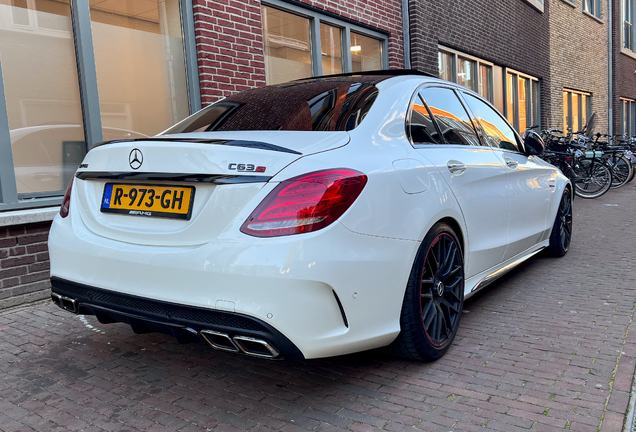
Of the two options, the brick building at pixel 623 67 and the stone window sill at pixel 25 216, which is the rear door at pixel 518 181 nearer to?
the stone window sill at pixel 25 216

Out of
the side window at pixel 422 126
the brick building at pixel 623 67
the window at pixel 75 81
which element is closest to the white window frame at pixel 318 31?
the window at pixel 75 81

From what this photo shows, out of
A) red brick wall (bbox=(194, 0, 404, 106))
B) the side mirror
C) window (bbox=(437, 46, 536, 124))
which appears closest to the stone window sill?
red brick wall (bbox=(194, 0, 404, 106))

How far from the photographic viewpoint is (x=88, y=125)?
5.22 m

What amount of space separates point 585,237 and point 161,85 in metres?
5.43

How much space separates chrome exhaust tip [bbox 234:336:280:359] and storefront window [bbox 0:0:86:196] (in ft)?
11.2

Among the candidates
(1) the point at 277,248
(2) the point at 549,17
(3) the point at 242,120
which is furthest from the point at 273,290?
(2) the point at 549,17

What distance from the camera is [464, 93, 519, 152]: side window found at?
13.4 ft

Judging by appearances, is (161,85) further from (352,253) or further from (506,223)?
(352,253)

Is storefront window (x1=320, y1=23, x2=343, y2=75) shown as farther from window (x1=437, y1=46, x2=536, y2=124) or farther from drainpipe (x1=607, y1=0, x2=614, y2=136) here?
drainpipe (x1=607, y1=0, x2=614, y2=136)

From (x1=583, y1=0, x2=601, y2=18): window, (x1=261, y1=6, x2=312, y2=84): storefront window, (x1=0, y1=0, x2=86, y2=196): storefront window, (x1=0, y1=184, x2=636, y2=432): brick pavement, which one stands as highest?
Result: (x1=583, y1=0, x2=601, y2=18): window

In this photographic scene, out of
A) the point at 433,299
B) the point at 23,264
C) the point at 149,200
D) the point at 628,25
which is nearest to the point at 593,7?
the point at 628,25

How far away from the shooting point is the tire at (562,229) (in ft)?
17.7

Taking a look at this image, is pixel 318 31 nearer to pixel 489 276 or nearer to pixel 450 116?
pixel 450 116

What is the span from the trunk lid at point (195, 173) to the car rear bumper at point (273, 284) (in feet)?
0.25
